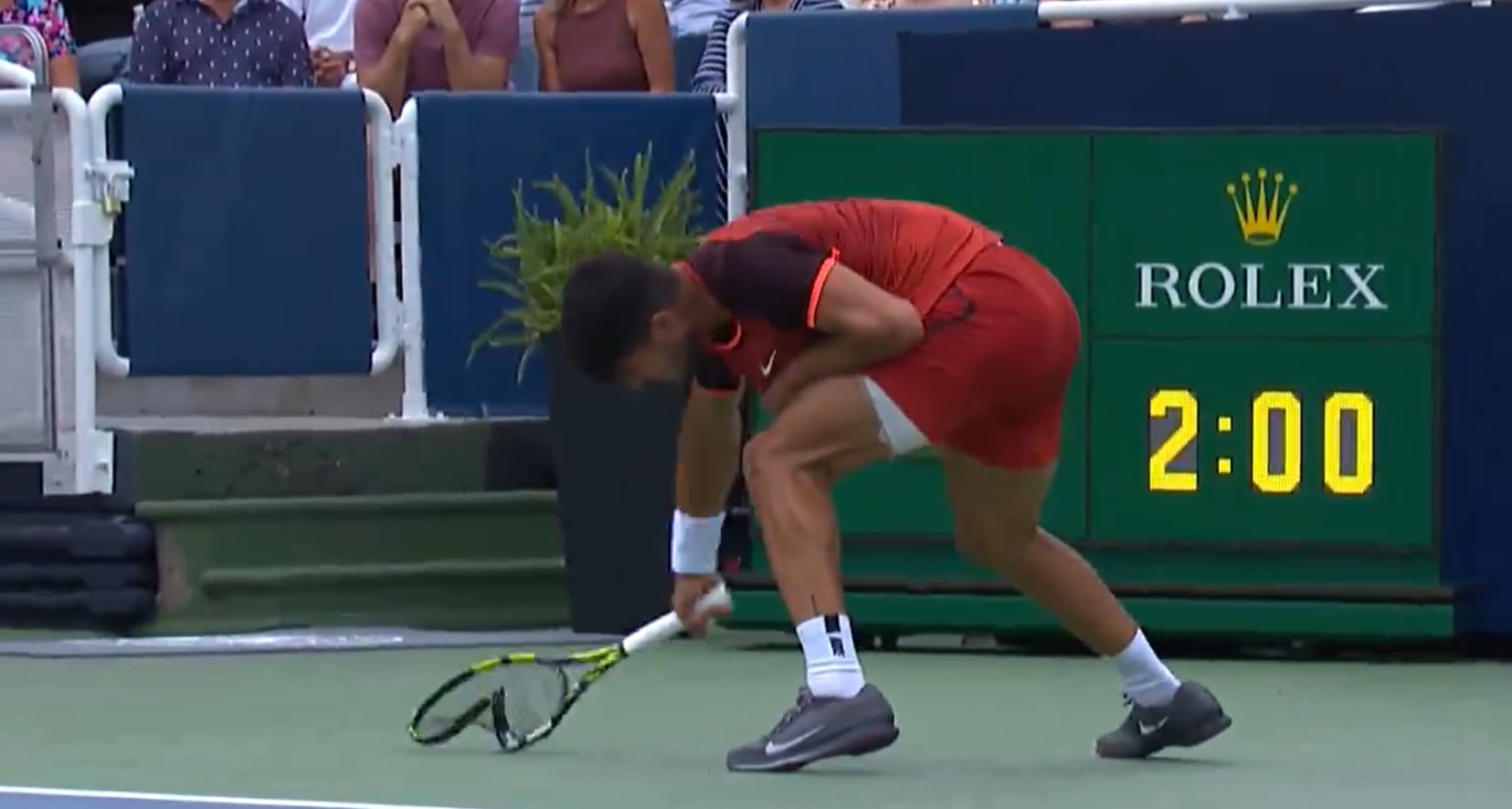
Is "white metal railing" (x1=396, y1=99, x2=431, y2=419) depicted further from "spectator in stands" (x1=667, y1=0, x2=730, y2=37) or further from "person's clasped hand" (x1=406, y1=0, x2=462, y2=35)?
"spectator in stands" (x1=667, y1=0, x2=730, y2=37)

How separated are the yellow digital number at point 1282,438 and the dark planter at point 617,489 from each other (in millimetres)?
1848

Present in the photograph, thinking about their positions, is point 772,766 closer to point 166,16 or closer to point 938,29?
point 938,29

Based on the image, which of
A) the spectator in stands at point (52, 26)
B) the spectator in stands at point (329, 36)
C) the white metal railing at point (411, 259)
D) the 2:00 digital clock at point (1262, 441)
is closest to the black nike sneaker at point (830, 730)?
the 2:00 digital clock at point (1262, 441)

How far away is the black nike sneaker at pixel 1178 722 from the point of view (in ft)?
22.2

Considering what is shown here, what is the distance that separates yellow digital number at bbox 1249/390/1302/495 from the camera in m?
9.24

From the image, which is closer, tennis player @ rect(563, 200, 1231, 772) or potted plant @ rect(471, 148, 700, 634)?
tennis player @ rect(563, 200, 1231, 772)

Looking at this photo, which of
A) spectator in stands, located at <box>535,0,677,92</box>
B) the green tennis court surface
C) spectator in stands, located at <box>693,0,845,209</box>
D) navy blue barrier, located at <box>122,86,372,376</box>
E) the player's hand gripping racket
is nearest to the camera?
the green tennis court surface

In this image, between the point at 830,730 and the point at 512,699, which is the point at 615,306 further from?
the point at 512,699

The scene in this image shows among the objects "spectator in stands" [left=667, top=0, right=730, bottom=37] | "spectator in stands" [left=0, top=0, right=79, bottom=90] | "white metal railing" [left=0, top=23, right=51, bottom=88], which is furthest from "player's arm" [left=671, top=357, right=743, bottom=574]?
"spectator in stands" [left=0, top=0, right=79, bottom=90]

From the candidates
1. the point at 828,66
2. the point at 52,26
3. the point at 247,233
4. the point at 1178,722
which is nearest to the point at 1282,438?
the point at 828,66

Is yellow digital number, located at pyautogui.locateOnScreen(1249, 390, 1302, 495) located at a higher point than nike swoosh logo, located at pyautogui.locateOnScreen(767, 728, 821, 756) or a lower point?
higher

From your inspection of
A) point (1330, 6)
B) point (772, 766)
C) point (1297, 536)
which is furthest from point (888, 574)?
point (772, 766)

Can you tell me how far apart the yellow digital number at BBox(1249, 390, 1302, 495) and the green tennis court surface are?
1.76ft

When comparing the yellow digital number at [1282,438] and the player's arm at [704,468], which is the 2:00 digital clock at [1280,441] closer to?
the yellow digital number at [1282,438]
